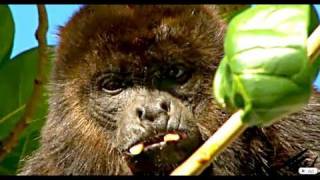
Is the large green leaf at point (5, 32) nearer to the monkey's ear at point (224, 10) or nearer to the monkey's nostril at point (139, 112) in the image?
the monkey's nostril at point (139, 112)

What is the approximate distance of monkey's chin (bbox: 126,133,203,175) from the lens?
2748mm

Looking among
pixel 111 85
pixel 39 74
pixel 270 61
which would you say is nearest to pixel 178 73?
pixel 111 85

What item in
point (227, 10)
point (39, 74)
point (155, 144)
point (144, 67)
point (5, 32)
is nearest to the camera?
point (39, 74)

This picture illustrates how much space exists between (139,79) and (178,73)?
16 centimetres

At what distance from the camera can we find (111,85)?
10.5 feet

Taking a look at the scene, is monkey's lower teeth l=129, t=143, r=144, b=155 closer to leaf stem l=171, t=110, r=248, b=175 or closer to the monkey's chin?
the monkey's chin

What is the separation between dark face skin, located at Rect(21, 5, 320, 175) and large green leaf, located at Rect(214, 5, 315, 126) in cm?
201

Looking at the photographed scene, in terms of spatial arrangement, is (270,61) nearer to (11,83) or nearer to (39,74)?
(39,74)

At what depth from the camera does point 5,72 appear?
9.76 ft

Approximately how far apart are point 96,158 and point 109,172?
0.12 metres

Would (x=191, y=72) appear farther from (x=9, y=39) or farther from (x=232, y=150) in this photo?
(x=9, y=39)

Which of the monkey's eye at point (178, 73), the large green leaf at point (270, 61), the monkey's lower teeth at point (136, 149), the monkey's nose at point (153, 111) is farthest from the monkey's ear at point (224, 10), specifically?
the large green leaf at point (270, 61)

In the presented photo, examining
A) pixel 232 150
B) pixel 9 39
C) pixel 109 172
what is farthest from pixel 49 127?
pixel 232 150

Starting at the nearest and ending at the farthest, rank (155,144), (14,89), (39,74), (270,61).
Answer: (270,61) → (39,74) → (155,144) → (14,89)
